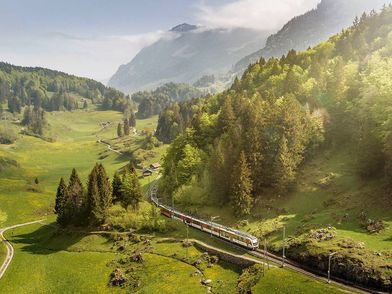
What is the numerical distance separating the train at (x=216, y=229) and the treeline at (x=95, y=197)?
9.85 m

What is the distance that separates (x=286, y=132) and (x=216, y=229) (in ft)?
98.3

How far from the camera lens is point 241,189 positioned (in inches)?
3740

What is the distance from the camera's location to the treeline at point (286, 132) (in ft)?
295

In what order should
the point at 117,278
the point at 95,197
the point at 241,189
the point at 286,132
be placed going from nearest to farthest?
1. the point at 117,278
2. the point at 241,189
3. the point at 286,132
4. the point at 95,197

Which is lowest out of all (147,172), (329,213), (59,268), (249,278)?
(59,268)

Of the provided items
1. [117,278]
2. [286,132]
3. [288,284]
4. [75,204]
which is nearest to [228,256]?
[288,284]

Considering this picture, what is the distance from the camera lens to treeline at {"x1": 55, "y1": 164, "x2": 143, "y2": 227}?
104938mm

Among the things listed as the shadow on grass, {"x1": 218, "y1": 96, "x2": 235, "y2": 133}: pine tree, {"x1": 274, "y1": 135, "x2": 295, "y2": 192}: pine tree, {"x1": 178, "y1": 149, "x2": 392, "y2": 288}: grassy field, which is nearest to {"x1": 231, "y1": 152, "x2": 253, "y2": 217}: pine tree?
{"x1": 178, "y1": 149, "x2": 392, "y2": 288}: grassy field

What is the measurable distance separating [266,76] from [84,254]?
3936 inches

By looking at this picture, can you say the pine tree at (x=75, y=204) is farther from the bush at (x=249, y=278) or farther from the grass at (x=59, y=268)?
the bush at (x=249, y=278)

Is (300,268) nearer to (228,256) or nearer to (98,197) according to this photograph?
(228,256)

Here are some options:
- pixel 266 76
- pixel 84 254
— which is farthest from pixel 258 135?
pixel 266 76

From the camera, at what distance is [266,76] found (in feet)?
528

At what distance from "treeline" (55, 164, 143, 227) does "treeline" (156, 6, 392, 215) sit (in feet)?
55.4
